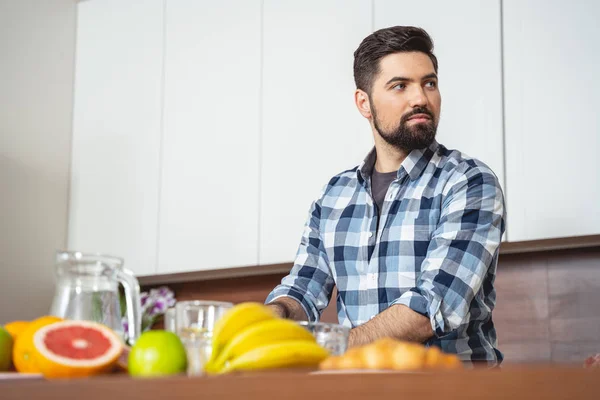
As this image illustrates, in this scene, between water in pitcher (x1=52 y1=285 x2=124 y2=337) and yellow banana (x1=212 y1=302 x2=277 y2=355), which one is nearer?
yellow banana (x1=212 y1=302 x2=277 y2=355)

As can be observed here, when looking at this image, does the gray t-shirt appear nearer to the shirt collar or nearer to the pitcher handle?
the shirt collar

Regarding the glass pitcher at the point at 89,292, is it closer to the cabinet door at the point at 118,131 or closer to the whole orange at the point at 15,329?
the whole orange at the point at 15,329

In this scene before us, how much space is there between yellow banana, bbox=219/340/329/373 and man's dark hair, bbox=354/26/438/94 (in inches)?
53.7

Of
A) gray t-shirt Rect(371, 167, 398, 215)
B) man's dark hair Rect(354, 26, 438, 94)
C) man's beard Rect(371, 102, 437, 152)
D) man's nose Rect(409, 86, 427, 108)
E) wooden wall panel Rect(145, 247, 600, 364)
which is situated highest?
man's dark hair Rect(354, 26, 438, 94)

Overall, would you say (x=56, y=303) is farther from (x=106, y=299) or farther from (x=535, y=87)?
(x=535, y=87)

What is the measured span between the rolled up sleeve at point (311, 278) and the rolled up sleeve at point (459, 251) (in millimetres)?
247

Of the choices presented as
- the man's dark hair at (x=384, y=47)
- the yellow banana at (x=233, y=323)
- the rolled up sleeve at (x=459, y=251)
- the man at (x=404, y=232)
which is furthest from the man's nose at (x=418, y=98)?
the yellow banana at (x=233, y=323)

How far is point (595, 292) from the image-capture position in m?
2.29

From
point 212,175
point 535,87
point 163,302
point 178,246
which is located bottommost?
point 163,302

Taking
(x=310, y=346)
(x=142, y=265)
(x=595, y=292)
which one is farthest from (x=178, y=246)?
(x=310, y=346)

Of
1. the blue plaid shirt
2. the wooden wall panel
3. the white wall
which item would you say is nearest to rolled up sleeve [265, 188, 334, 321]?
the blue plaid shirt

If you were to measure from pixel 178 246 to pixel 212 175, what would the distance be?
0.90 ft

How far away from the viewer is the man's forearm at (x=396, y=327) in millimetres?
1388

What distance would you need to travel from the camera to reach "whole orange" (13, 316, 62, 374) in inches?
26.4
